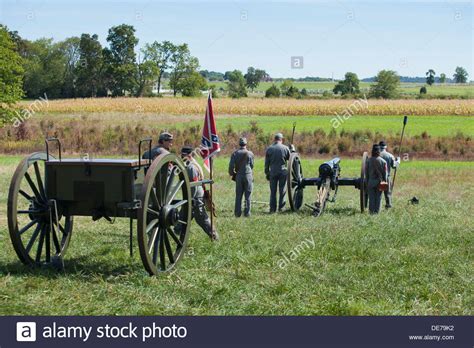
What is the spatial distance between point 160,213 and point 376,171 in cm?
784

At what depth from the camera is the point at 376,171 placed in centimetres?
1512

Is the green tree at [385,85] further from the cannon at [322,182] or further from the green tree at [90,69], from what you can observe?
the cannon at [322,182]

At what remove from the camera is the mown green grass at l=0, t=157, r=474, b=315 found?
7.31m

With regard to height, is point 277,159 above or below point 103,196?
below

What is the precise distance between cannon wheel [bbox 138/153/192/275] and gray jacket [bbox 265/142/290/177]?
671 centimetres

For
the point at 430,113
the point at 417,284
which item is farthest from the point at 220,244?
the point at 430,113

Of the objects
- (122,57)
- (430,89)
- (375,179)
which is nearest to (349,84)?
(430,89)

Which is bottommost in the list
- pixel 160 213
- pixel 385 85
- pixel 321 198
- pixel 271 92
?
pixel 321 198

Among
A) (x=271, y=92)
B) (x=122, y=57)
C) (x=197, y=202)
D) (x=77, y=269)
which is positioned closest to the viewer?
(x=77, y=269)

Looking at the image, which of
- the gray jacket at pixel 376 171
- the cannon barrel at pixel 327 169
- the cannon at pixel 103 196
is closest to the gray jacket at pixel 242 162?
the cannon barrel at pixel 327 169

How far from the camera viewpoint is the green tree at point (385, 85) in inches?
2822

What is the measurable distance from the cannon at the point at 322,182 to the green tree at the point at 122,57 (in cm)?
4398

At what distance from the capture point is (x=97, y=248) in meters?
10.3

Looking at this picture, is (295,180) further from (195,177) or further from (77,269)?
(77,269)
